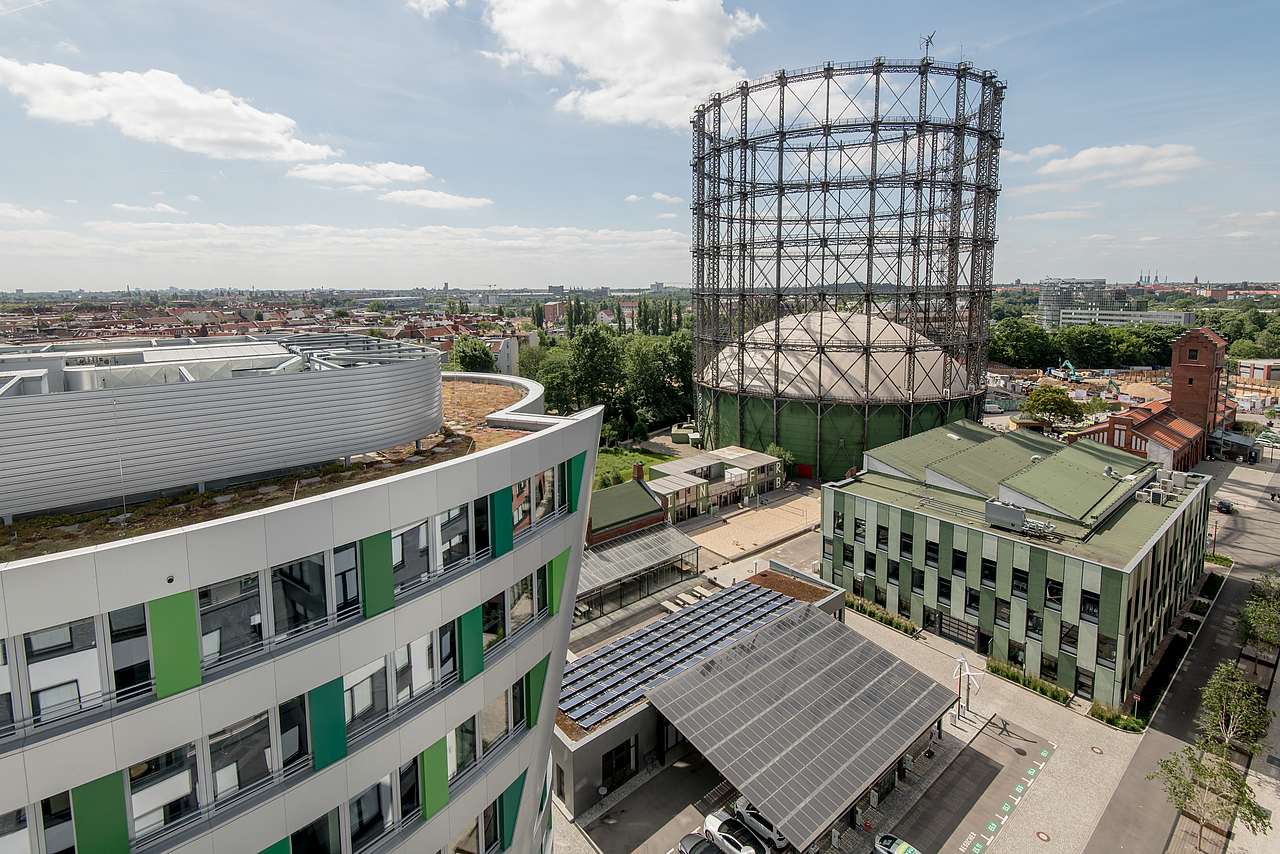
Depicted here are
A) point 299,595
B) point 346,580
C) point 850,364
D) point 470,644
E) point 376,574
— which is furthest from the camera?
point 850,364

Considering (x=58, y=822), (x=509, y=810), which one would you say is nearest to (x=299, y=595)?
(x=58, y=822)

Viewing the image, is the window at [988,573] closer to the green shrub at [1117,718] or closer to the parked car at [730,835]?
the green shrub at [1117,718]

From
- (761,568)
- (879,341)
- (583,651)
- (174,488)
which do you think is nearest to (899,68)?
(879,341)

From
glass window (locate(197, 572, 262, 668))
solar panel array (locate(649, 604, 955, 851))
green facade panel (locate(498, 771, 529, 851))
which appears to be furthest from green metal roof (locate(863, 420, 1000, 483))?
glass window (locate(197, 572, 262, 668))

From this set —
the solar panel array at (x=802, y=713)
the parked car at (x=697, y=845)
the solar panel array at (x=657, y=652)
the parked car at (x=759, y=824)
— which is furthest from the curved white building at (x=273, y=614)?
the solar panel array at (x=657, y=652)

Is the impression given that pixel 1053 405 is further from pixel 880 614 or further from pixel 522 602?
pixel 522 602

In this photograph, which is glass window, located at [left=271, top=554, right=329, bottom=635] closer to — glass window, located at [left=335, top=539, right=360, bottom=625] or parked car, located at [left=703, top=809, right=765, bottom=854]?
glass window, located at [left=335, top=539, right=360, bottom=625]
